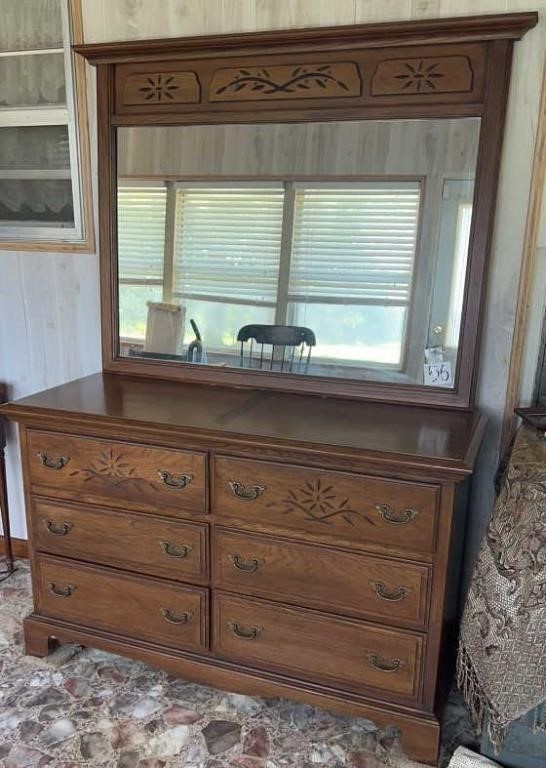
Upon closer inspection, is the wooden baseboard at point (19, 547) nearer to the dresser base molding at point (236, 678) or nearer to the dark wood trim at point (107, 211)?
the dresser base molding at point (236, 678)

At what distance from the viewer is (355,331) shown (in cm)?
190

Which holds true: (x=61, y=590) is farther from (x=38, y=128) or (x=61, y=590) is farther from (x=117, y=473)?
(x=38, y=128)

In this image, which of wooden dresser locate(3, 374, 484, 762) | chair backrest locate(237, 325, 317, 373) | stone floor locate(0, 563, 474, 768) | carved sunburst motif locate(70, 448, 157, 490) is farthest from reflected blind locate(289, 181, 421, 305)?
stone floor locate(0, 563, 474, 768)

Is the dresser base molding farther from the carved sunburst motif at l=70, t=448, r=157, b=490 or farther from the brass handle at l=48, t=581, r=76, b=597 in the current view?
the carved sunburst motif at l=70, t=448, r=157, b=490

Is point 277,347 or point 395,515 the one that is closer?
point 395,515

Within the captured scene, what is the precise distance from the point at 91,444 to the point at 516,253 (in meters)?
1.32

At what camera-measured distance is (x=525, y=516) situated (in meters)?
1.35

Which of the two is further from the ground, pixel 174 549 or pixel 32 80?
pixel 32 80

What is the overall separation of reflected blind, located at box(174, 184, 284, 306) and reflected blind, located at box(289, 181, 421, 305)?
0.08 meters

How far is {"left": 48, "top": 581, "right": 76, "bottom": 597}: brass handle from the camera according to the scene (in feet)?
6.33

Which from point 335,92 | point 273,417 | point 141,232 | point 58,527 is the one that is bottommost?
point 58,527

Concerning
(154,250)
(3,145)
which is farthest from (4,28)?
(154,250)

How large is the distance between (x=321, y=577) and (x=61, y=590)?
0.86 meters

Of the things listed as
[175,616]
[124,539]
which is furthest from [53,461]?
[175,616]
